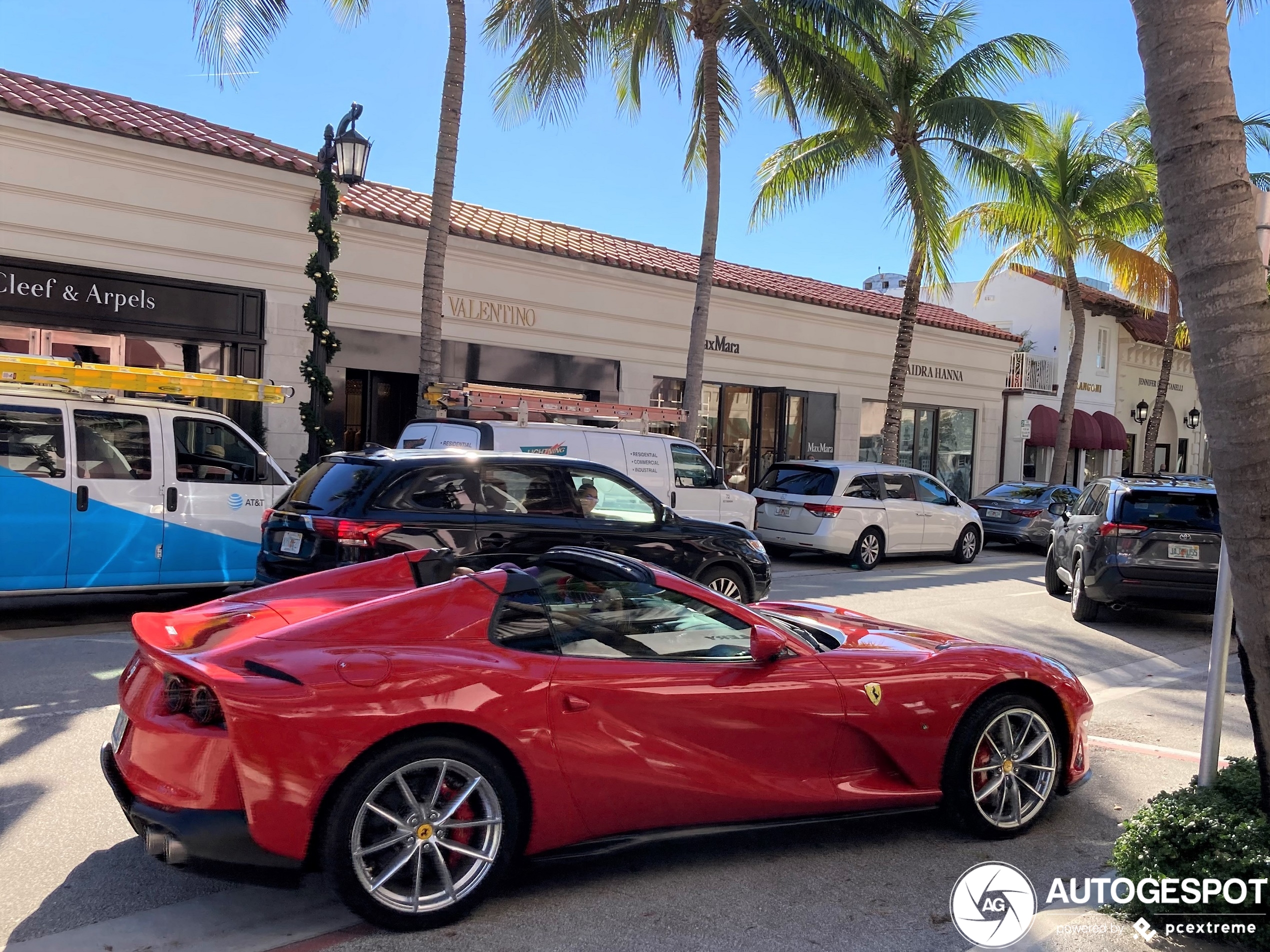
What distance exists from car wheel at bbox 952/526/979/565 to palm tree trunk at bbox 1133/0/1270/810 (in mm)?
14147

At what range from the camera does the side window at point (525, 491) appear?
8234 mm

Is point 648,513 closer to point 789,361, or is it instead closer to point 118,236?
point 118,236

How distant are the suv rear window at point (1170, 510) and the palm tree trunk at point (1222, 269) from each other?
7425mm

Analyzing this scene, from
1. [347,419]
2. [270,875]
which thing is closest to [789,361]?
[347,419]

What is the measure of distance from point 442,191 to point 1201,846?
12245 millimetres

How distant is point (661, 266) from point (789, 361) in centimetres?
441

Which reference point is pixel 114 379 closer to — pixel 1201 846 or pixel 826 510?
pixel 1201 846

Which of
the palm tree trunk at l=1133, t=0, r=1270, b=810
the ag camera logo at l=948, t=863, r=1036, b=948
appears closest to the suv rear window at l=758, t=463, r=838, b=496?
the ag camera logo at l=948, t=863, r=1036, b=948

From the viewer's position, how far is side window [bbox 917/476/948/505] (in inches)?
665

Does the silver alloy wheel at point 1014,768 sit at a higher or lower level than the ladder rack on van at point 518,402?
lower

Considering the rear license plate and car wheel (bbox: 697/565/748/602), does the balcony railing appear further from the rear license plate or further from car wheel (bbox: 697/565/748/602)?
the rear license plate

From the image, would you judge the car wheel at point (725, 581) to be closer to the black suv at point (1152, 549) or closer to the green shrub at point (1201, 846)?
the black suv at point (1152, 549)

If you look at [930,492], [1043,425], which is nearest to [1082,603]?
[930,492]

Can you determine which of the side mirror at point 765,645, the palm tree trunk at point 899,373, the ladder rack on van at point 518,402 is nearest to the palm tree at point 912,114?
the palm tree trunk at point 899,373
